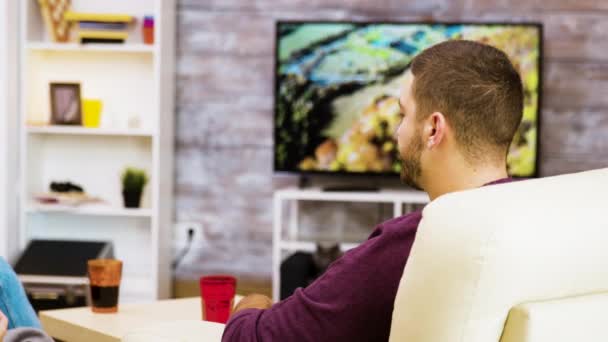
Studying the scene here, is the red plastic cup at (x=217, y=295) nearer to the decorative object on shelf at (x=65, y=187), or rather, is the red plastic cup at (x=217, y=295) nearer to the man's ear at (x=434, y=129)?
the man's ear at (x=434, y=129)

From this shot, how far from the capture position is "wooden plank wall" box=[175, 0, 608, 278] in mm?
4098

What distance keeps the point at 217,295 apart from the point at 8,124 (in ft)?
7.58

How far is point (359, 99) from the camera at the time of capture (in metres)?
4.03

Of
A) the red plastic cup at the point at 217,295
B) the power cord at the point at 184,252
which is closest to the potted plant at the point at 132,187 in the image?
the power cord at the point at 184,252

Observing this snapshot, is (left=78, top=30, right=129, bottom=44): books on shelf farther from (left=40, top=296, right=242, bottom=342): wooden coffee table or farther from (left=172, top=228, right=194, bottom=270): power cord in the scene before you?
(left=40, top=296, right=242, bottom=342): wooden coffee table

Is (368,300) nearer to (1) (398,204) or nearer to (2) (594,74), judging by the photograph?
(1) (398,204)

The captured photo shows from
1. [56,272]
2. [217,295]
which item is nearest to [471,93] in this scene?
[217,295]

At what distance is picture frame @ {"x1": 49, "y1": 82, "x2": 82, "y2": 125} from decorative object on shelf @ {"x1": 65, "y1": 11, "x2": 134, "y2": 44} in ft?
0.75

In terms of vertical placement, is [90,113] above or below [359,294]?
above

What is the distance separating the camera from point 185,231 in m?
4.36

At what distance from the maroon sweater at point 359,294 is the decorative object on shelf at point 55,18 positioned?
3.11 metres

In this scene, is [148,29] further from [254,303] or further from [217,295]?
[254,303]

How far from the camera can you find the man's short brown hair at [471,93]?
1.37 metres

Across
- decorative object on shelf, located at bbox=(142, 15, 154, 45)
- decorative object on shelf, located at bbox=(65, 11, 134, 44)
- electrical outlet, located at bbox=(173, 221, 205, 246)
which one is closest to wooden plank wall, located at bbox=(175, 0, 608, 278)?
electrical outlet, located at bbox=(173, 221, 205, 246)
